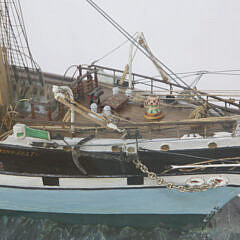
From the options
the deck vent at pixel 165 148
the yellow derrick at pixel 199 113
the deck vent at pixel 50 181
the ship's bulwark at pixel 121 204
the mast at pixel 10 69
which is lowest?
the ship's bulwark at pixel 121 204

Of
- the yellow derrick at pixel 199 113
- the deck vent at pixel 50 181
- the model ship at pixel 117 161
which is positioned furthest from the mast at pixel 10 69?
the yellow derrick at pixel 199 113

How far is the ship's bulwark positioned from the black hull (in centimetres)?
31

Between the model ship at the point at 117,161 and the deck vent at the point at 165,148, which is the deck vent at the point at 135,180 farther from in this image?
the deck vent at the point at 165,148

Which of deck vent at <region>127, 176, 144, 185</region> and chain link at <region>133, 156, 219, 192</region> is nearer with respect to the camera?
chain link at <region>133, 156, 219, 192</region>

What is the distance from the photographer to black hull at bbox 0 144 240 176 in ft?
18.1

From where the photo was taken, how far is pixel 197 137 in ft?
18.1

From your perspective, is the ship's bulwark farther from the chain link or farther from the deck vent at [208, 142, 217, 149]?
the deck vent at [208, 142, 217, 149]

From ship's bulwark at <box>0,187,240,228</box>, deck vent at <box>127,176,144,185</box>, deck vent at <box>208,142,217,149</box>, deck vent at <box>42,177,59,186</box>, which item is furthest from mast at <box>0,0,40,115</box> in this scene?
deck vent at <box>208,142,217,149</box>

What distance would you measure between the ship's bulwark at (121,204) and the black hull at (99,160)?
1.02 ft

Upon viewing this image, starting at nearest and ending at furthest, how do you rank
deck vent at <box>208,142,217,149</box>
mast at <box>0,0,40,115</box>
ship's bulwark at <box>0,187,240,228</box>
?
deck vent at <box>208,142,217,149</box> < ship's bulwark at <box>0,187,240,228</box> < mast at <box>0,0,40,115</box>

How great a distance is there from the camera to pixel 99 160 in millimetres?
5645

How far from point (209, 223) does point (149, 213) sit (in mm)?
945

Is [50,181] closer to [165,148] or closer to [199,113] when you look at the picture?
[165,148]

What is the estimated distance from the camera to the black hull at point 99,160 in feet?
18.1
